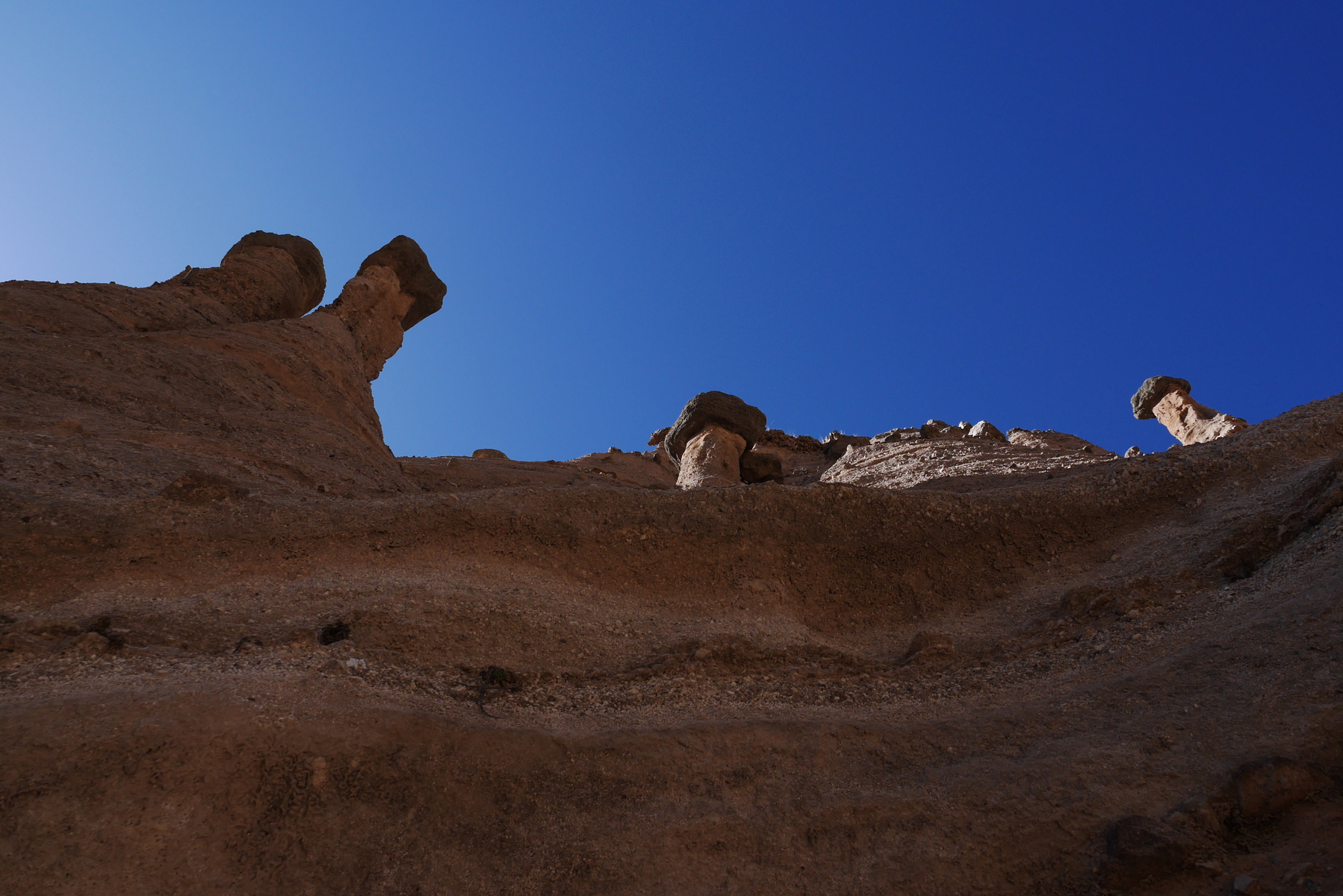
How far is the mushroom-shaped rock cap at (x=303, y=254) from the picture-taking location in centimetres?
2055

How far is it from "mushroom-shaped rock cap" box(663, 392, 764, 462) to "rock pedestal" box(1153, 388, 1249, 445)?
11328 millimetres

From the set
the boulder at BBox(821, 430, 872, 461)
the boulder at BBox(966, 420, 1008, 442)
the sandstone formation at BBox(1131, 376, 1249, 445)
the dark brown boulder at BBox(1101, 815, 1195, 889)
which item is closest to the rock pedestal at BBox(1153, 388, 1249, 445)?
the sandstone formation at BBox(1131, 376, 1249, 445)

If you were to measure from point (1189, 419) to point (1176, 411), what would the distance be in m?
0.66

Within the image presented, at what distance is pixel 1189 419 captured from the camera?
23.3 meters

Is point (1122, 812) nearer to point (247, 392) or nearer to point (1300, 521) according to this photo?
point (1300, 521)

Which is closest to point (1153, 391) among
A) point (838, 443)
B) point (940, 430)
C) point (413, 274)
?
point (940, 430)

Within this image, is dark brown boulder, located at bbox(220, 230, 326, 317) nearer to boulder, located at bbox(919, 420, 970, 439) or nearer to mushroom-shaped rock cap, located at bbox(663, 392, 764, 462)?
mushroom-shaped rock cap, located at bbox(663, 392, 764, 462)

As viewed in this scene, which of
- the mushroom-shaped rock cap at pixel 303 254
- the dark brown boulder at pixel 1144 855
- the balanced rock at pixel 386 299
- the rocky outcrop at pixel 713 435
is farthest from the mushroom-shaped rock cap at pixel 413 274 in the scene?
the dark brown boulder at pixel 1144 855

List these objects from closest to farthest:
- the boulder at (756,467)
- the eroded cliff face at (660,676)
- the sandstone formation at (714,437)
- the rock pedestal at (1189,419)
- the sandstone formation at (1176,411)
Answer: the eroded cliff face at (660,676)
the sandstone formation at (714,437)
the boulder at (756,467)
the rock pedestal at (1189,419)
the sandstone formation at (1176,411)

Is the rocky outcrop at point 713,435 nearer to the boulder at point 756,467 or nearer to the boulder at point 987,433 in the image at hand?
the boulder at point 756,467

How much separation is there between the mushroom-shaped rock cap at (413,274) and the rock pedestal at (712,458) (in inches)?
332

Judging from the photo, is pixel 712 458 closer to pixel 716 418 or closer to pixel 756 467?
pixel 716 418

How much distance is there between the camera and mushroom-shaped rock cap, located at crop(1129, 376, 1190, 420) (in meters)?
24.4

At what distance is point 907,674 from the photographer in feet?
18.8
